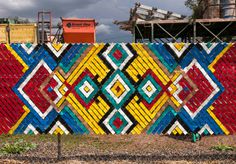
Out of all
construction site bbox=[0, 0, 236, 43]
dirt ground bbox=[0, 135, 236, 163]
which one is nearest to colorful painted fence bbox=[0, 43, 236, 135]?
dirt ground bbox=[0, 135, 236, 163]

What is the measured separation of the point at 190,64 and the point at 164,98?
33.9 inches

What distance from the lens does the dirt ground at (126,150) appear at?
7.86 metres

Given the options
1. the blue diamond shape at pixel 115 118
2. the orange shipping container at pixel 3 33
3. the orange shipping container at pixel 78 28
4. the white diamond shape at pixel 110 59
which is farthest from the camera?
the orange shipping container at pixel 78 28

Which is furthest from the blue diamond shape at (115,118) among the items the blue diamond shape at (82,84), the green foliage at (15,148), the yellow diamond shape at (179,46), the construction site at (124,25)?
the construction site at (124,25)

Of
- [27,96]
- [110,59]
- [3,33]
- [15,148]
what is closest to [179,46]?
[110,59]

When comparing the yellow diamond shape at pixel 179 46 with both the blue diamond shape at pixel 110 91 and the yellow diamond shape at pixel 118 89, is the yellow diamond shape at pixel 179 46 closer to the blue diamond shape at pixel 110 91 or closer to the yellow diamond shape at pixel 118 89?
the blue diamond shape at pixel 110 91

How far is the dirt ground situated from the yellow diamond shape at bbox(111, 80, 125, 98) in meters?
1.50

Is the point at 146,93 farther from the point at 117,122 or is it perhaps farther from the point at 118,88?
the point at 117,122

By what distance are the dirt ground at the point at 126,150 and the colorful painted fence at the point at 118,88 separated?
797 millimetres

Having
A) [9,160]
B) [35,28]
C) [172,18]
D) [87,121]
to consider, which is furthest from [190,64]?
[172,18]

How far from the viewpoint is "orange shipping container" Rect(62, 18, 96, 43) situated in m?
21.8

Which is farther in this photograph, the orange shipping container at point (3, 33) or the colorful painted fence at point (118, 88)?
the orange shipping container at point (3, 33)

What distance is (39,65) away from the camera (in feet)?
24.0

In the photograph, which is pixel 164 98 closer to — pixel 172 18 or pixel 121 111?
pixel 121 111
